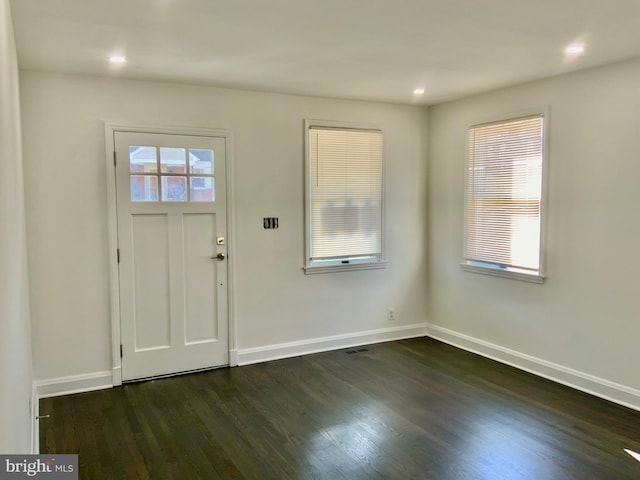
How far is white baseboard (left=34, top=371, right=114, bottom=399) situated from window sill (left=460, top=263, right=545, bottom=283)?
333 cm

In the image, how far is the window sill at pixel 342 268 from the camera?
15.3 ft

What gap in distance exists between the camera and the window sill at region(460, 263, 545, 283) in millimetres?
4086

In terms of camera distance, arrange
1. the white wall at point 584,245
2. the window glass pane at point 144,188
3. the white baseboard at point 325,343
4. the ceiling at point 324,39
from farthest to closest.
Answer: the white baseboard at point 325,343, the window glass pane at point 144,188, the white wall at point 584,245, the ceiling at point 324,39

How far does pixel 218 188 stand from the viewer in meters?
4.18

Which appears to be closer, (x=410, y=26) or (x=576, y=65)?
(x=410, y=26)

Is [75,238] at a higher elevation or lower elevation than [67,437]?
higher

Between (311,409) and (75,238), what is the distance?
2191mm

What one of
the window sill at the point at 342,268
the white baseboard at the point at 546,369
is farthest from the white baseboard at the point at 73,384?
the white baseboard at the point at 546,369

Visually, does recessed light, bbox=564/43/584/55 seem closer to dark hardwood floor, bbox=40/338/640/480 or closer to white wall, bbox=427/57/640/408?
white wall, bbox=427/57/640/408

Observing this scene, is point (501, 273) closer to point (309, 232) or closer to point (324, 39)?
point (309, 232)

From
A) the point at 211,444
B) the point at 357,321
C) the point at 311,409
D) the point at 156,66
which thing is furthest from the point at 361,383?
the point at 156,66

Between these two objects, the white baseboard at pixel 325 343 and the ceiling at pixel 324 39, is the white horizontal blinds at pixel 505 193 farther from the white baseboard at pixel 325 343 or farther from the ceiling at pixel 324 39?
the white baseboard at pixel 325 343

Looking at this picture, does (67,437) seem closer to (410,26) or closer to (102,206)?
(102,206)

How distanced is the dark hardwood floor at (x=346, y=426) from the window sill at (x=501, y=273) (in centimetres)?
81
